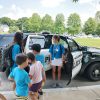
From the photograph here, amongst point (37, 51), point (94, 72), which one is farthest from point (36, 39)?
point (37, 51)

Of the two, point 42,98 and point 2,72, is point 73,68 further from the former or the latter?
point 2,72

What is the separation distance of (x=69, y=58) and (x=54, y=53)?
0.57 metres

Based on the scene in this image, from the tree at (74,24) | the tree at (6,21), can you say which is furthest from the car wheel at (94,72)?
the tree at (6,21)

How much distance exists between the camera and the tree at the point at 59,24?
10729 centimetres

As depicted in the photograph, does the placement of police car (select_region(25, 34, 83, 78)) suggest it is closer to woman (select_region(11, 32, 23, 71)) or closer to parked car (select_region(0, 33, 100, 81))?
parked car (select_region(0, 33, 100, 81))

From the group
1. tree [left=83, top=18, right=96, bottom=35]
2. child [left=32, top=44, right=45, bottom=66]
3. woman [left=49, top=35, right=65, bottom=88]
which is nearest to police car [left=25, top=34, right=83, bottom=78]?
woman [left=49, top=35, right=65, bottom=88]

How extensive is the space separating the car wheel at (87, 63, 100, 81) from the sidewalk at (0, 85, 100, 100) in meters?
1.32

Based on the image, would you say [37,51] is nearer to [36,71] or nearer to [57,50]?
[36,71]

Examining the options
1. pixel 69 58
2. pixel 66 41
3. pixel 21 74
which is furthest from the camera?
pixel 66 41

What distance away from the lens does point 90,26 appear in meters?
126

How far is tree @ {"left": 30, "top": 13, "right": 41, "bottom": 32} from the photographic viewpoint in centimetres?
10356

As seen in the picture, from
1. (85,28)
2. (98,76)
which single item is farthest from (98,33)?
(98,76)

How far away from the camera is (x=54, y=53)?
922 cm

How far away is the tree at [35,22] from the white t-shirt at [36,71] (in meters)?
95.5
